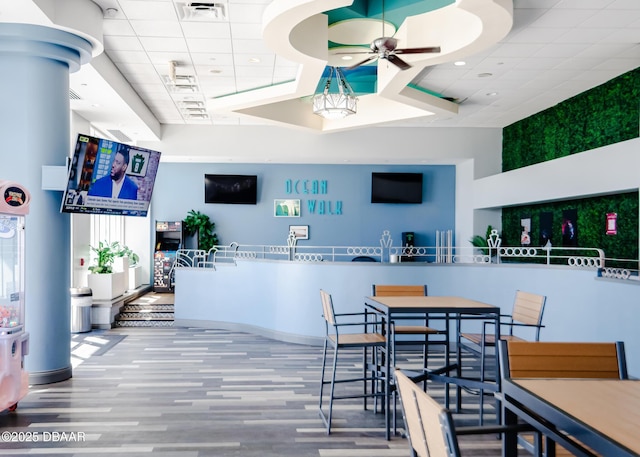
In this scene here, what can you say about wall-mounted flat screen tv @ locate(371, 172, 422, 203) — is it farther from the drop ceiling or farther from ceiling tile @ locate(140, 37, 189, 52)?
ceiling tile @ locate(140, 37, 189, 52)

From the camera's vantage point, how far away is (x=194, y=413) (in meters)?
4.79

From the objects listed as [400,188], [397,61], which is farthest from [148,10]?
[400,188]

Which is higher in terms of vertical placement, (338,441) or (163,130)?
(163,130)

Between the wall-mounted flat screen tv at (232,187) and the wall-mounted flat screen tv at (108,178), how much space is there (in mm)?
6115

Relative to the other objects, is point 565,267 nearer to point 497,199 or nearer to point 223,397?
point 497,199

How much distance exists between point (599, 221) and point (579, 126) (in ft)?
5.75

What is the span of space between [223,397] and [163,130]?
756cm

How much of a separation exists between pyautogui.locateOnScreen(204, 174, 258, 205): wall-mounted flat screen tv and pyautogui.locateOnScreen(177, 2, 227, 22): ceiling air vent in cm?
699

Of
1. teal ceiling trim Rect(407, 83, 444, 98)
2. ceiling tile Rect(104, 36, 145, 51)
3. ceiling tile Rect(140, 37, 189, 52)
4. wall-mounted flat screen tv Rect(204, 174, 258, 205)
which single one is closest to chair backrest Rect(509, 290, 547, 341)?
teal ceiling trim Rect(407, 83, 444, 98)

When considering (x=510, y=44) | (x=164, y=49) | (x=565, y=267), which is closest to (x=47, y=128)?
(x=164, y=49)

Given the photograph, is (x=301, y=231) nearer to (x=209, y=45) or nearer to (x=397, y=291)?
(x=209, y=45)

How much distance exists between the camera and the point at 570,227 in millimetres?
9250

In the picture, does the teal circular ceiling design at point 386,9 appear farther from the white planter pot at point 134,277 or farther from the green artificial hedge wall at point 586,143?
the white planter pot at point 134,277

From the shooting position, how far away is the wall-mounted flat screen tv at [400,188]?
501 inches
